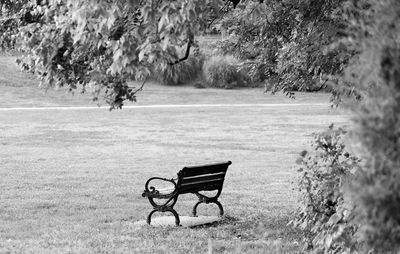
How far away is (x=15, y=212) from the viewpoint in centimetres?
1120

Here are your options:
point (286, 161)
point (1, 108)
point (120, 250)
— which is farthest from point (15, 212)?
point (1, 108)

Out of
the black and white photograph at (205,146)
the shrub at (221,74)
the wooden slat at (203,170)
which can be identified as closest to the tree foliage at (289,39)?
the black and white photograph at (205,146)

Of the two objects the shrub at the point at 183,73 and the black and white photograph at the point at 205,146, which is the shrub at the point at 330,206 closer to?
the black and white photograph at the point at 205,146

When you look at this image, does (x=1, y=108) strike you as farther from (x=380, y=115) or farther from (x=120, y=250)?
(x=380, y=115)

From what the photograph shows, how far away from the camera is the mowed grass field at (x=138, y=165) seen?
9391 mm

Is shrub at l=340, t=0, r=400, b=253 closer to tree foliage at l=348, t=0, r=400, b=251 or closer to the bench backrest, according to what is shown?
tree foliage at l=348, t=0, r=400, b=251

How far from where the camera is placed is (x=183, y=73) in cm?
3900

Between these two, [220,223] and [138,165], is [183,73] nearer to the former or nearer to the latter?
[138,165]

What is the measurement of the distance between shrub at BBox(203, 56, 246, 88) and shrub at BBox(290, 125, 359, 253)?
31.1 meters

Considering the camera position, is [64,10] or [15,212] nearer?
[64,10]

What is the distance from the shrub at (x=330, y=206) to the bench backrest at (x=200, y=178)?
284 centimetres

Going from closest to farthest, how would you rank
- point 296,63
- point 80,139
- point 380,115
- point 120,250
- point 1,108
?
point 380,115 → point 120,250 → point 296,63 → point 80,139 → point 1,108

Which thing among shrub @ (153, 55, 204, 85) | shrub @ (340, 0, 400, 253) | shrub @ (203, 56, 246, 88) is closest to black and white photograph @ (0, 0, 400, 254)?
shrub @ (340, 0, 400, 253)

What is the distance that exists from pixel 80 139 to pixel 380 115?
772 inches
